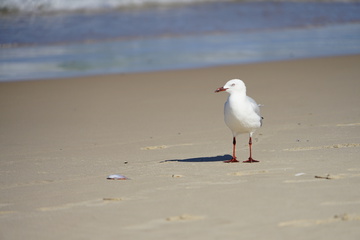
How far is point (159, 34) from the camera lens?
21.2 m

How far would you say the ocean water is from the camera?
16.1 metres

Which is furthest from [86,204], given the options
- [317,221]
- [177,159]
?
[177,159]

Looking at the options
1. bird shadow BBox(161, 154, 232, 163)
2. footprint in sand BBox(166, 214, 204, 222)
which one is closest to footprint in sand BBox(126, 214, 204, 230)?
footprint in sand BBox(166, 214, 204, 222)

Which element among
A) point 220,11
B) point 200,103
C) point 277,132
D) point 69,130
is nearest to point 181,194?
point 277,132

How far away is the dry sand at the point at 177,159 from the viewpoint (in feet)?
15.6

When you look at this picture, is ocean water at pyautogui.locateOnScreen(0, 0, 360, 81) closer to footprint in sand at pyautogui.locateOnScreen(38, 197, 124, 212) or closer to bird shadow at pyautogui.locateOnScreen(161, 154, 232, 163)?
bird shadow at pyautogui.locateOnScreen(161, 154, 232, 163)

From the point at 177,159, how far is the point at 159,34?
46.8 feet

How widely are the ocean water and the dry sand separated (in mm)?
2327

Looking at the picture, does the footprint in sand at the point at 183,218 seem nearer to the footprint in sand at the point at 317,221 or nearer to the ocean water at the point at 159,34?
the footprint in sand at the point at 317,221

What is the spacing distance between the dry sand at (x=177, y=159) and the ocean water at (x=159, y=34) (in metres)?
2.33

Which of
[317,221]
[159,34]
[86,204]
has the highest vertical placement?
[159,34]

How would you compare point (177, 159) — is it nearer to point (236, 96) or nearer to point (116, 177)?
point (236, 96)

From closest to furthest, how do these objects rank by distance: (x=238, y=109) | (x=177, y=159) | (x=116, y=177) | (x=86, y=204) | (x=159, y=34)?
(x=86, y=204) → (x=116, y=177) → (x=238, y=109) → (x=177, y=159) → (x=159, y=34)

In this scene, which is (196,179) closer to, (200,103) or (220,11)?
(200,103)
